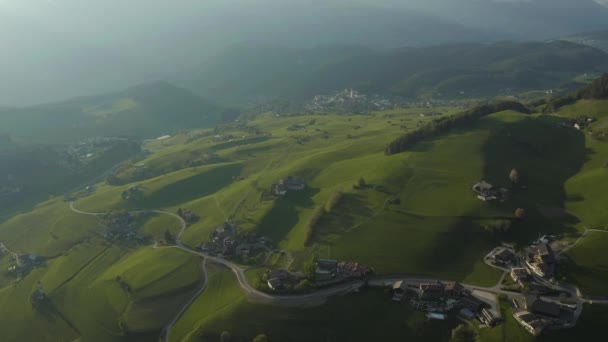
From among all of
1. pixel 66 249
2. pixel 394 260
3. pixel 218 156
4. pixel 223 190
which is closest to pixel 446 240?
pixel 394 260

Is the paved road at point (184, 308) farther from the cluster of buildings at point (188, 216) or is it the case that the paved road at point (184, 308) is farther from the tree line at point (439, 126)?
the tree line at point (439, 126)

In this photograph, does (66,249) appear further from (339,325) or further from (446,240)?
(446,240)

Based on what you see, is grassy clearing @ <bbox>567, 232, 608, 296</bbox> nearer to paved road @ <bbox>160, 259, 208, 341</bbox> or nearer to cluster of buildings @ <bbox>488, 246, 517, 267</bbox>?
cluster of buildings @ <bbox>488, 246, 517, 267</bbox>

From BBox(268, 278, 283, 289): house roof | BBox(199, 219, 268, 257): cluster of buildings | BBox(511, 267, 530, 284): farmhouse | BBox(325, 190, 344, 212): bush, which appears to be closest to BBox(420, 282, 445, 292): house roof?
BBox(511, 267, 530, 284): farmhouse

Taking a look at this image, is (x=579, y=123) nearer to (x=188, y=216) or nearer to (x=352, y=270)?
(x=352, y=270)

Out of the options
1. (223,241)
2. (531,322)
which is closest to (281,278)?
(223,241)

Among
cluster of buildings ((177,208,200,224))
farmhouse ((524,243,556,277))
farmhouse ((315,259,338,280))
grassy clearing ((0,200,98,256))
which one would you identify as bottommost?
grassy clearing ((0,200,98,256))

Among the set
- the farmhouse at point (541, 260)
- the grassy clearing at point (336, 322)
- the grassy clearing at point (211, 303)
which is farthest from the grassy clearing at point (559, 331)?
the grassy clearing at point (211, 303)
